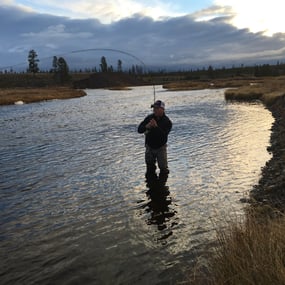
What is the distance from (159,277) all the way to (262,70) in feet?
435

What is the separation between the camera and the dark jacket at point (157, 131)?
12.8m

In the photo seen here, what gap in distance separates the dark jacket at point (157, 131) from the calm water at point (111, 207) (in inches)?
52.9

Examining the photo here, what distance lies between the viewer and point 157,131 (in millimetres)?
13039

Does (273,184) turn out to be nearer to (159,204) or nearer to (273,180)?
(273,180)

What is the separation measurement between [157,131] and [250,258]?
8106 millimetres

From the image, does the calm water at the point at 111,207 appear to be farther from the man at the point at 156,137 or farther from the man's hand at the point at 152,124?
the man's hand at the point at 152,124

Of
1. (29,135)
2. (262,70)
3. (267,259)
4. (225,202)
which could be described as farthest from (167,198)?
(262,70)

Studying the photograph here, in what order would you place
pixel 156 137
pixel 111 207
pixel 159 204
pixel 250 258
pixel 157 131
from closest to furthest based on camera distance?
→ pixel 250 258 → pixel 111 207 → pixel 159 204 → pixel 157 131 → pixel 156 137

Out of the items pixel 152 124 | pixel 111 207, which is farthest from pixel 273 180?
pixel 111 207

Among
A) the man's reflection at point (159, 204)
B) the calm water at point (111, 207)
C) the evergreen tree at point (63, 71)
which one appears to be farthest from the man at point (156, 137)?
the evergreen tree at point (63, 71)

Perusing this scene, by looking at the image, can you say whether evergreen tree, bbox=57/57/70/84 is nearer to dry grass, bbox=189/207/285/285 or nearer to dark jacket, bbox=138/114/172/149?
dark jacket, bbox=138/114/172/149

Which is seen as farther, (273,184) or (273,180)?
(273,180)

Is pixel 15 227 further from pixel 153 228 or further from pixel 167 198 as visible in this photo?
pixel 167 198

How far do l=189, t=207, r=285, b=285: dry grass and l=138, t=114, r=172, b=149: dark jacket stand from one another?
675cm
